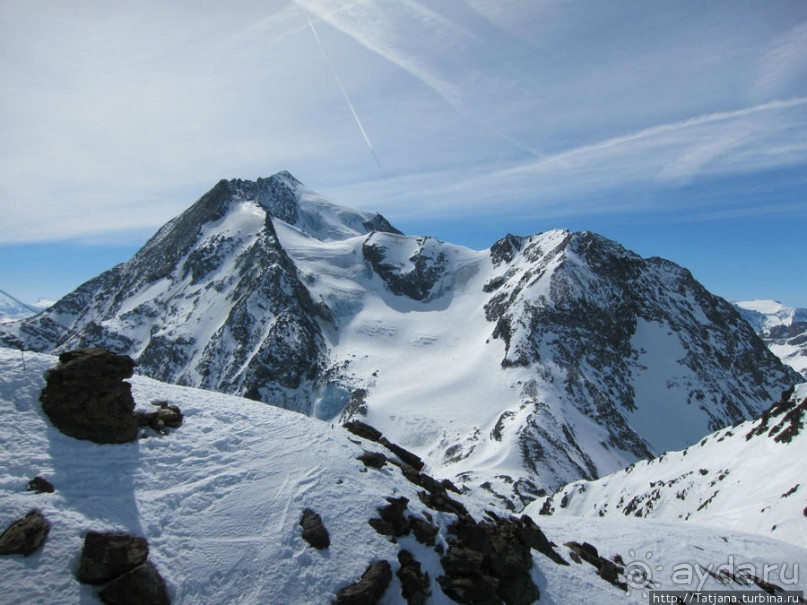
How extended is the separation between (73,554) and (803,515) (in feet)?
149

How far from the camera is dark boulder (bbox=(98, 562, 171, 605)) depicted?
572 inches

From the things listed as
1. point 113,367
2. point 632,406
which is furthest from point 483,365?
point 113,367

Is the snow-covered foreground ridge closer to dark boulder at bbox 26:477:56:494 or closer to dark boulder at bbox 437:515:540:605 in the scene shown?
dark boulder at bbox 26:477:56:494

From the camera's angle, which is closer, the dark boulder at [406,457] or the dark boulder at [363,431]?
the dark boulder at [406,457]

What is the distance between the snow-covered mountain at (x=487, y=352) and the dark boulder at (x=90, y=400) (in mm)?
74806

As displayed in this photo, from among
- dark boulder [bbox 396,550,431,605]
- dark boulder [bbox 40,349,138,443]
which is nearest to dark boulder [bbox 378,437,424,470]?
dark boulder [bbox 396,550,431,605]

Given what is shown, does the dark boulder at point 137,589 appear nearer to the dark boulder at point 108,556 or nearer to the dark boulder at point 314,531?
the dark boulder at point 108,556

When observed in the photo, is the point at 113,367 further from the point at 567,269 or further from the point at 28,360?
the point at 567,269

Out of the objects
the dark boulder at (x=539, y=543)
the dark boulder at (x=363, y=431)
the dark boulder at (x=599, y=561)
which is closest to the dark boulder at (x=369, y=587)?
the dark boulder at (x=539, y=543)

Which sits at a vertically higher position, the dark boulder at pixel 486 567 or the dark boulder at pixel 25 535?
the dark boulder at pixel 25 535

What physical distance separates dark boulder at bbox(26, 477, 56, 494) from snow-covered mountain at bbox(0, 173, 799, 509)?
77.5 m

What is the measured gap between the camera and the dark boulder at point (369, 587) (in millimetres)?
16938

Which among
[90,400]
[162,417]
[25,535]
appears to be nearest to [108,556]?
[25,535]

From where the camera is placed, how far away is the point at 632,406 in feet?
462
